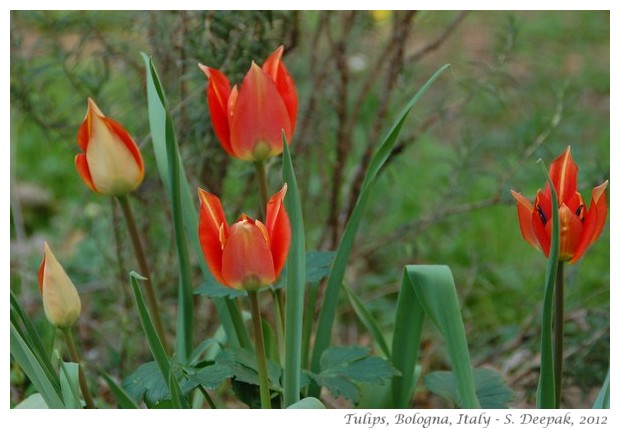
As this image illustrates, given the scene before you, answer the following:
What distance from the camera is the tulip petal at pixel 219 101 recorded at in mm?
1251

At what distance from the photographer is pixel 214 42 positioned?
5.79 ft

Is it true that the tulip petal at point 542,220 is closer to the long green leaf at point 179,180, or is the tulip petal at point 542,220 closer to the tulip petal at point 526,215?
the tulip petal at point 526,215

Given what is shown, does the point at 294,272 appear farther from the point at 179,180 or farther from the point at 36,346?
the point at 36,346

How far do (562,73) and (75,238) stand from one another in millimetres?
2217

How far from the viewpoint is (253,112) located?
48.8 inches

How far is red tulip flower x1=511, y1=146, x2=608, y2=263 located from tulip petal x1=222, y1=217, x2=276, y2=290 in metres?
0.31

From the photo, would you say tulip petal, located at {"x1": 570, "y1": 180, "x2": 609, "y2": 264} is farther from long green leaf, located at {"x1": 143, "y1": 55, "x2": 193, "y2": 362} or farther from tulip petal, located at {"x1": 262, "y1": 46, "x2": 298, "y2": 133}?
long green leaf, located at {"x1": 143, "y1": 55, "x2": 193, "y2": 362}

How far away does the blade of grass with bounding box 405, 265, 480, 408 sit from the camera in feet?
3.79

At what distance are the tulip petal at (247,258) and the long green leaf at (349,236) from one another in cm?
19

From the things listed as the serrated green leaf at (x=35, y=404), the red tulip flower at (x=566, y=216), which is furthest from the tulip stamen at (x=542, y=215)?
the serrated green leaf at (x=35, y=404)

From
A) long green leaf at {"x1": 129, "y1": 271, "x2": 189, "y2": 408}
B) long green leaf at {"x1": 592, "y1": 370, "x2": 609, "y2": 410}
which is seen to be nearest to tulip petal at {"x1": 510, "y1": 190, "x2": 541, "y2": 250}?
long green leaf at {"x1": 592, "y1": 370, "x2": 609, "y2": 410}

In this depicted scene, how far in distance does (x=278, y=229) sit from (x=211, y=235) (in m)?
0.08

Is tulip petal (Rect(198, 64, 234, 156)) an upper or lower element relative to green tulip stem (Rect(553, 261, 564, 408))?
upper
